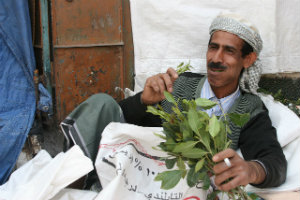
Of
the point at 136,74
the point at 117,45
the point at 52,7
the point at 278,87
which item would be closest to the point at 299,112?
the point at 278,87

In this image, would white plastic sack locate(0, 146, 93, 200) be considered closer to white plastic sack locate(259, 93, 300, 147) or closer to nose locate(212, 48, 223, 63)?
nose locate(212, 48, 223, 63)

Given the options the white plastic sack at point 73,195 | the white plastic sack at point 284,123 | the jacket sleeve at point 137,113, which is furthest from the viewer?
the jacket sleeve at point 137,113

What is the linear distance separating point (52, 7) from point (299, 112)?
188 centimetres

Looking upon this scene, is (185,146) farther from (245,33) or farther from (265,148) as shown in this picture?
(245,33)

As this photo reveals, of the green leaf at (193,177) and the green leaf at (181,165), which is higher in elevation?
the green leaf at (181,165)

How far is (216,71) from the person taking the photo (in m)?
1.68

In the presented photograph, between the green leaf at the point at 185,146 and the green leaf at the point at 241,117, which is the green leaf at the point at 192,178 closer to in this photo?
the green leaf at the point at 185,146

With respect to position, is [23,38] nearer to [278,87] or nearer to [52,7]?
[52,7]

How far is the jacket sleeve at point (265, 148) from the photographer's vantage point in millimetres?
1243

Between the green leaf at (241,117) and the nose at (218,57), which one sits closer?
the green leaf at (241,117)

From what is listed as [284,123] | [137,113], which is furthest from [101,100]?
[284,123]

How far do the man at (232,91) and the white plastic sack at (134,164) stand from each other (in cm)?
23

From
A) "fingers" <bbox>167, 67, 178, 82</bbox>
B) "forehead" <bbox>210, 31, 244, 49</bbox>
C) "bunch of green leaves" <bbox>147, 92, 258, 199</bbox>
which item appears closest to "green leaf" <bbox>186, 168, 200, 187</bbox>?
"bunch of green leaves" <bbox>147, 92, 258, 199</bbox>

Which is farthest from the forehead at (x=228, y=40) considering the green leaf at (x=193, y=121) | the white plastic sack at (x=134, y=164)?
the green leaf at (x=193, y=121)
